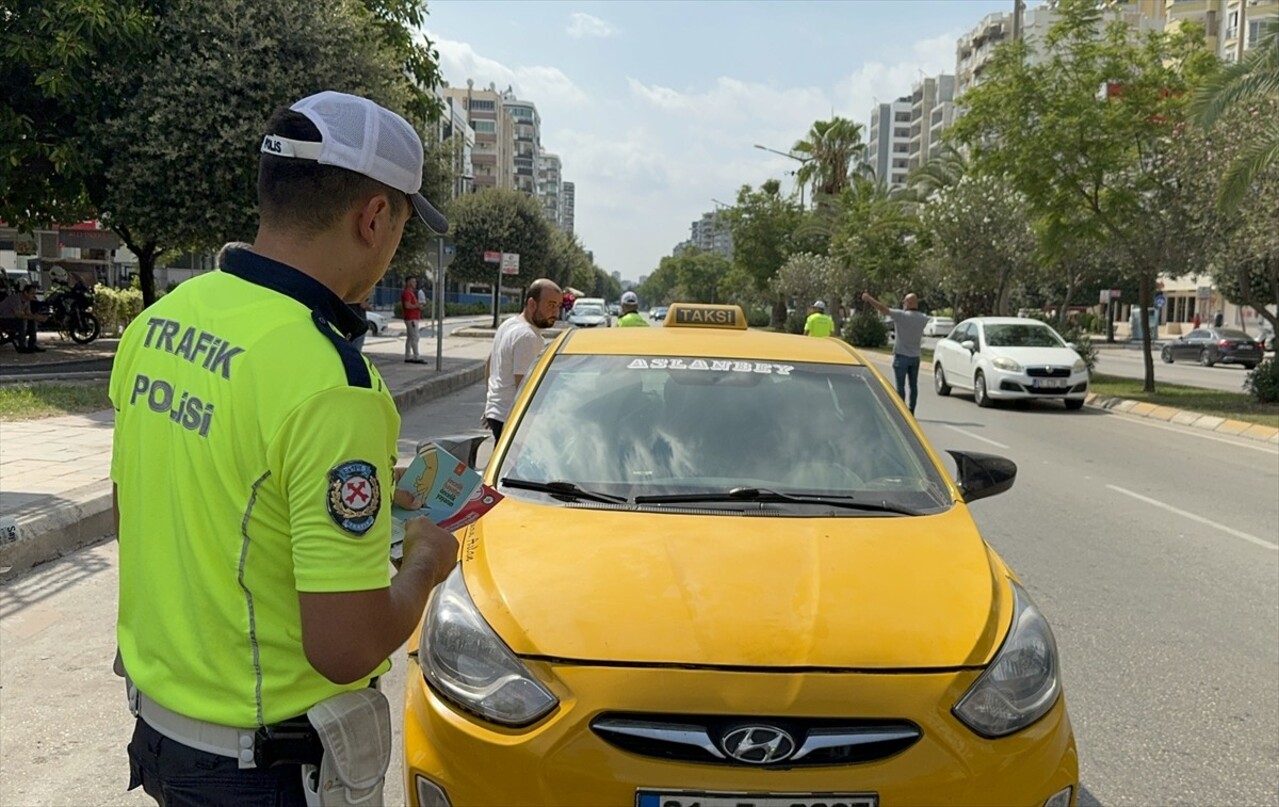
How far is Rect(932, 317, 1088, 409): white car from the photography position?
18.0 metres

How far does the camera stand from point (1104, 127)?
20062 mm

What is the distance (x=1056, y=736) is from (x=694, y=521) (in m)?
1.15

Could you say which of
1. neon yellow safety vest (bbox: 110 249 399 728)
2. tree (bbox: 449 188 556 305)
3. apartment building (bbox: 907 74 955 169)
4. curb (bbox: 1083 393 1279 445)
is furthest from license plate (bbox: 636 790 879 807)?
apartment building (bbox: 907 74 955 169)

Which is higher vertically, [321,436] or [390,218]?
[390,218]

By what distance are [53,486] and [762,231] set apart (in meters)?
59.1

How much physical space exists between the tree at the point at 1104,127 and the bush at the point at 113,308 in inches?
781

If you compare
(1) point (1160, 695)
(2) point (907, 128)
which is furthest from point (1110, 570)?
(2) point (907, 128)

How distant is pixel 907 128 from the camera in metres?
150

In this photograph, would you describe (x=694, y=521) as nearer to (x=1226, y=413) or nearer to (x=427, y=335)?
(x=1226, y=413)

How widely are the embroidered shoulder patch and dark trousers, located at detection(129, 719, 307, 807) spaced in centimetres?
45

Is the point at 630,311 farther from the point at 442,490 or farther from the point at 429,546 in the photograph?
the point at 429,546

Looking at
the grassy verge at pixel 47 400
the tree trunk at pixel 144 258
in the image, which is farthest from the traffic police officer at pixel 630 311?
the tree trunk at pixel 144 258

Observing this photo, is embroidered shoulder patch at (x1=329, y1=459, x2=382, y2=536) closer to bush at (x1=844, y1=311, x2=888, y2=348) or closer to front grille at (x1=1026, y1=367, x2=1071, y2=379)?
front grille at (x1=1026, y1=367, x2=1071, y2=379)

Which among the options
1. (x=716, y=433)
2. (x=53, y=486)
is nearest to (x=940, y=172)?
(x=53, y=486)
